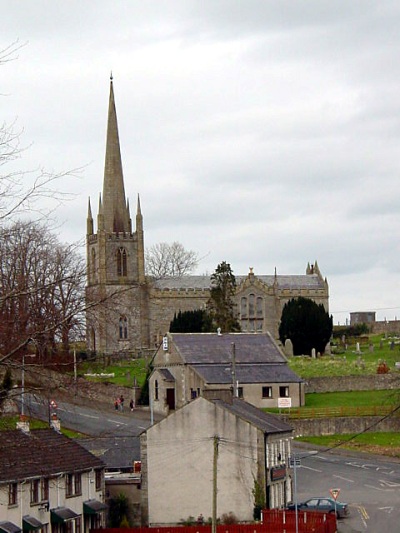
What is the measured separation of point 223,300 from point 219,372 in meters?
31.3

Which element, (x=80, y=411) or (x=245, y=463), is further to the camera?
(x=80, y=411)

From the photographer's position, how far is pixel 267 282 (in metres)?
121

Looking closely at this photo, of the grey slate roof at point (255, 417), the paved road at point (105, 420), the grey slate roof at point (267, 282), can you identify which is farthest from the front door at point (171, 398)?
the grey slate roof at point (267, 282)

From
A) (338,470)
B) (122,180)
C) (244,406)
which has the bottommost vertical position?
(338,470)

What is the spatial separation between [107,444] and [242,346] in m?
24.7

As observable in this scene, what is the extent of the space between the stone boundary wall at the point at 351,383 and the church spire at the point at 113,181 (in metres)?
47.0

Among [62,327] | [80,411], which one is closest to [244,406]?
[80,411]

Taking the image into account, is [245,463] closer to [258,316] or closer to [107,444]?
[107,444]

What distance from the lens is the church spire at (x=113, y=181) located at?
12188 centimetres

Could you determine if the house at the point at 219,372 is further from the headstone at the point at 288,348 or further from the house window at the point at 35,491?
the house window at the point at 35,491

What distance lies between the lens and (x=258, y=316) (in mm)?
117000

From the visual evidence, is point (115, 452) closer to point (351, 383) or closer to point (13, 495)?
point (13, 495)

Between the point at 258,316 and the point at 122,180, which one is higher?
the point at 122,180

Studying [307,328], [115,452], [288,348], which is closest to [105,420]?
[115,452]
